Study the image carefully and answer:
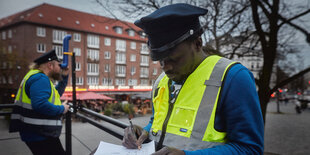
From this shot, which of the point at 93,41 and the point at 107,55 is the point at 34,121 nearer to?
the point at 93,41

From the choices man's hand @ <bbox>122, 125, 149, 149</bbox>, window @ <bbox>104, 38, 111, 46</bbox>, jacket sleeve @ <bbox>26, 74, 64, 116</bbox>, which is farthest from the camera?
window @ <bbox>104, 38, 111, 46</bbox>

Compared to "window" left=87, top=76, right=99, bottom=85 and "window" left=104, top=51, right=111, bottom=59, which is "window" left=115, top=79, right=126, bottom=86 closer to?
"window" left=87, top=76, right=99, bottom=85

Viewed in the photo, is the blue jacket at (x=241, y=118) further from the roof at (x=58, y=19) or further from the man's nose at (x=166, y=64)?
the roof at (x=58, y=19)

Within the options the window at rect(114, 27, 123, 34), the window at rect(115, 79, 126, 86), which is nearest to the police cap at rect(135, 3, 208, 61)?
the window at rect(115, 79, 126, 86)

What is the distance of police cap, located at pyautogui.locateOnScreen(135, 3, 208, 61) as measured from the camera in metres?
1.04

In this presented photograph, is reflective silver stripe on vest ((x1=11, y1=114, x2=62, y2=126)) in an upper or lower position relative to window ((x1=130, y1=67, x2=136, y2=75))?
lower

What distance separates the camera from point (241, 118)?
2.92ft

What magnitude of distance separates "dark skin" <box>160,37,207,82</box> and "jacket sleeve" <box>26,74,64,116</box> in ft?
6.42

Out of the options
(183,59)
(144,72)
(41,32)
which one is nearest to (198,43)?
(183,59)

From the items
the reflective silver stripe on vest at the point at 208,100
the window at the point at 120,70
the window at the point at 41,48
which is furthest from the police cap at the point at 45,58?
the window at the point at 120,70

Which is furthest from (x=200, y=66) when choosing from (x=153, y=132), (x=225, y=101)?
(x=153, y=132)

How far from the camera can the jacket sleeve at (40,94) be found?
246cm

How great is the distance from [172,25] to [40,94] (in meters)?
2.09

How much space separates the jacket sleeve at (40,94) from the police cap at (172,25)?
6.40 ft
